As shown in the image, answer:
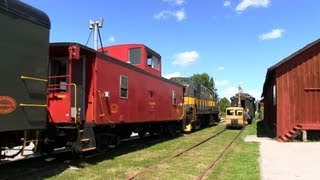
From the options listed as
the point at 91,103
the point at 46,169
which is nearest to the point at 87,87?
the point at 91,103

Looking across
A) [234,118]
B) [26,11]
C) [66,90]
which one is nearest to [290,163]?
[66,90]

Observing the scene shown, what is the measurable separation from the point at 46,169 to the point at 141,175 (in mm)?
2538

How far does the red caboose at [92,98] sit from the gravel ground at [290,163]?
4.99 metres

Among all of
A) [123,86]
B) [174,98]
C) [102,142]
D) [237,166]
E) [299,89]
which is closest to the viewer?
[237,166]

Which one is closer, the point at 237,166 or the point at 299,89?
the point at 237,166

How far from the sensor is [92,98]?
529 inches

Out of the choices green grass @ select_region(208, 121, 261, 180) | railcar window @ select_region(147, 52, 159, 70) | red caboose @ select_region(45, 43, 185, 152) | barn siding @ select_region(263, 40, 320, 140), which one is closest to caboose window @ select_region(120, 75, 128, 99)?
red caboose @ select_region(45, 43, 185, 152)

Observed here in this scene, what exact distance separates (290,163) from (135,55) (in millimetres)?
8788

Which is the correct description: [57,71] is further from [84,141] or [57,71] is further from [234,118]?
[234,118]

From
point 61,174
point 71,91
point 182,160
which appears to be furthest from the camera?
point 182,160

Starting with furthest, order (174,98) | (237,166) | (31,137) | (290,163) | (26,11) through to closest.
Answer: (174,98) < (290,163) < (237,166) < (31,137) < (26,11)

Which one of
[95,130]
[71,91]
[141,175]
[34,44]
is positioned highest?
[34,44]

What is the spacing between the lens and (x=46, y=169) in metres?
11.8

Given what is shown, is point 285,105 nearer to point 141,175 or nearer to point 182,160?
point 182,160
